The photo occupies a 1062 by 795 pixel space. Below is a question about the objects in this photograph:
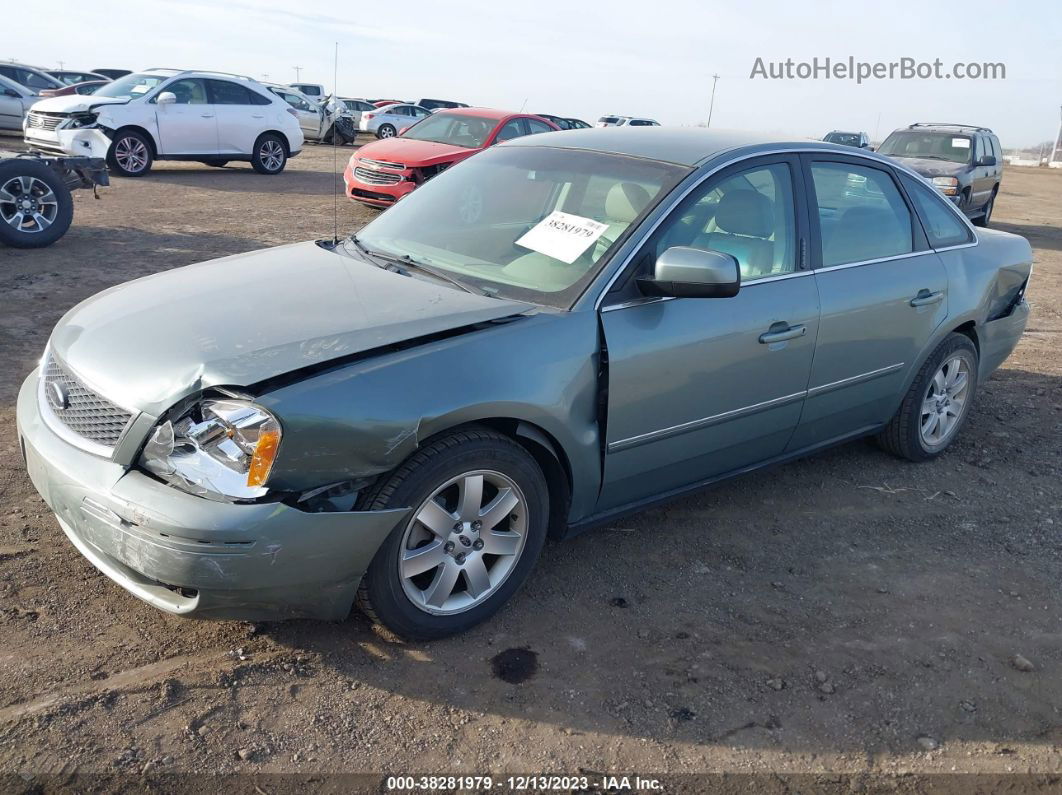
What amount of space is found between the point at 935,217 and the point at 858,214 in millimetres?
721

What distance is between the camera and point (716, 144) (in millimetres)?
4008

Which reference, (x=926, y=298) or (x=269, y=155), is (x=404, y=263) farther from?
(x=269, y=155)

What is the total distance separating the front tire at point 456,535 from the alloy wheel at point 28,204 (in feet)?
25.0

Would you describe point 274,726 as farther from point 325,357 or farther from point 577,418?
point 577,418

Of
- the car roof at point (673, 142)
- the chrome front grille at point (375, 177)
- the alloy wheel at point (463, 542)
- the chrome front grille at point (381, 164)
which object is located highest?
the car roof at point (673, 142)

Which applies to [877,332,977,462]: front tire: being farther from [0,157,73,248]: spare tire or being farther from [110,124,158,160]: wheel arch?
[110,124,158,160]: wheel arch

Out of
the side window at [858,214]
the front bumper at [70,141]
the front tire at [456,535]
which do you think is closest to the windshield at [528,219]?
the front tire at [456,535]

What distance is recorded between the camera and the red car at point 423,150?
12.4 meters

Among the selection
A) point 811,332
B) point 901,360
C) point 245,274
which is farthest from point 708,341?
point 245,274

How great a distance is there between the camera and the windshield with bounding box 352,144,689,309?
3543 mm

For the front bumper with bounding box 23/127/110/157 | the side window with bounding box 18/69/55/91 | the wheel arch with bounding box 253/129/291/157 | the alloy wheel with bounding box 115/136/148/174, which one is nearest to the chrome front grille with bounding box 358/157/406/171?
the front bumper with bounding box 23/127/110/157

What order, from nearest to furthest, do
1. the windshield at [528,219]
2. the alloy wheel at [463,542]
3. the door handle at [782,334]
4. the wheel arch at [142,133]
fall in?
→ 1. the alloy wheel at [463,542]
2. the windshield at [528,219]
3. the door handle at [782,334]
4. the wheel arch at [142,133]

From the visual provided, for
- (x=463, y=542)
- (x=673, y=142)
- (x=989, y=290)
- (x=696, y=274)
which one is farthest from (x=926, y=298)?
(x=463, y=542)

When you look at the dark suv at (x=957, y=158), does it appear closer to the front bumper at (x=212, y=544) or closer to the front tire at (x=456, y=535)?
the front tire at (x=456, y=535)
